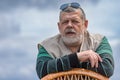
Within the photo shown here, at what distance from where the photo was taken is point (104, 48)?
2.94m

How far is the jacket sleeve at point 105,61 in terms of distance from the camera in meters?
2.83

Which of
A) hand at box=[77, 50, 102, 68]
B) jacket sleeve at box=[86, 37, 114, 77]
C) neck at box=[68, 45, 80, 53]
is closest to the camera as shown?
hand at box=[77, 50, 102, 68]

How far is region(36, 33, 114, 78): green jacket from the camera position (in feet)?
9.23

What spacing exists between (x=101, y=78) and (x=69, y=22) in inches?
16.0

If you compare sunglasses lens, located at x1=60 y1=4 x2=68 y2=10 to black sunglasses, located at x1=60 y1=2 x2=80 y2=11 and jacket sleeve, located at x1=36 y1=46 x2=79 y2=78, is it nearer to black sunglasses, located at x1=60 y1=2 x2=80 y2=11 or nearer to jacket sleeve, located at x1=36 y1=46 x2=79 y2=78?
black sunglasses, located at x1=60 y1=2 x2=80 y2=11

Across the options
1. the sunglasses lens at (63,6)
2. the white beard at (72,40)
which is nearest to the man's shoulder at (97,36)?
the white beard at (72,40)

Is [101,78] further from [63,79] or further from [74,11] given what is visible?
[74,11]

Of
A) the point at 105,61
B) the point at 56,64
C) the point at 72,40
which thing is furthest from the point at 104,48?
the point at 56,64

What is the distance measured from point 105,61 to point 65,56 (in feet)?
0.83

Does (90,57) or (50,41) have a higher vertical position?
(50,41)

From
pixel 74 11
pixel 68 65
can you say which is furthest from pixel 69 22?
pixel 68 65

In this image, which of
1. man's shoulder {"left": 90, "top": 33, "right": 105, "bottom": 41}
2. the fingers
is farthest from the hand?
man's shoulder {"left": 90, "top": 33, "right": 105, "bottom": 41}

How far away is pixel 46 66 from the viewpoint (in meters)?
2.83

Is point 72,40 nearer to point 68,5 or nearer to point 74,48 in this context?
point 74,48
